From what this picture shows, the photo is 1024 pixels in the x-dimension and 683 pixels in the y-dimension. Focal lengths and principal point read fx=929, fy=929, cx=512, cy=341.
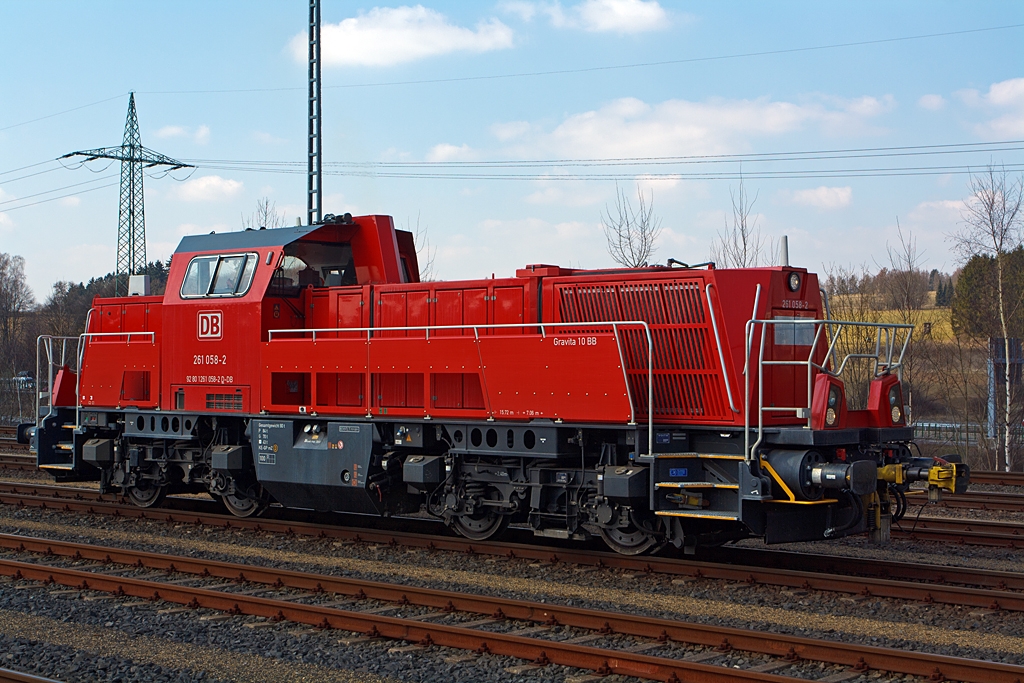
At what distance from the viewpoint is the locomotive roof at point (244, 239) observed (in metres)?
12.1

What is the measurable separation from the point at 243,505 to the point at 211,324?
2643 millimetres

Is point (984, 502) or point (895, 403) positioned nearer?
point (895, 403)

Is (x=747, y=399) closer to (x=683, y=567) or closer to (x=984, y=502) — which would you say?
(x=683, y=567)

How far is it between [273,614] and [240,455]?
457 centimetres

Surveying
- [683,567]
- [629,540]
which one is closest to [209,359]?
[629,540]

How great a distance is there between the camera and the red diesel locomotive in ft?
29.7

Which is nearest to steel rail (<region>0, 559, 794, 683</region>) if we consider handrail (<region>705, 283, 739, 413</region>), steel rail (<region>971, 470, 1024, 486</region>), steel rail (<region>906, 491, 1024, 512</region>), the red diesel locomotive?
the red diesel locomotive

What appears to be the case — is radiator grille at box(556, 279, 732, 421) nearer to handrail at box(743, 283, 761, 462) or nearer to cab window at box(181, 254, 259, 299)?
handrail at box(743, 283, 761, 462)

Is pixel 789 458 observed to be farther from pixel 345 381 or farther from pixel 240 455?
pixel 240 455

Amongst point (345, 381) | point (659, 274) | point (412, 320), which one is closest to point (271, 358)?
point (345, 381)

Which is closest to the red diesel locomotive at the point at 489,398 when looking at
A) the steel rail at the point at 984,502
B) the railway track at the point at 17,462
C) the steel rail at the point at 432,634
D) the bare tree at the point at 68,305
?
the steel rail at the point at 432,634

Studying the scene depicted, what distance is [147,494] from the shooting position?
14000 millimetres

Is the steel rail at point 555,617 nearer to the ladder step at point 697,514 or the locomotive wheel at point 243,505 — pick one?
the ladder step at point 697,514

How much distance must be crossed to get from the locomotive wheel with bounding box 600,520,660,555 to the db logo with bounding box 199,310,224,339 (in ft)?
19.1
